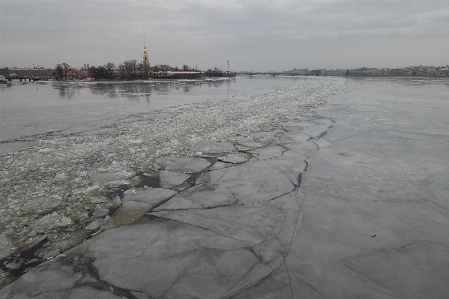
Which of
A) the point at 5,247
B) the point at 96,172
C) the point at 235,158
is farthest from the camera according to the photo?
the point at 235,158

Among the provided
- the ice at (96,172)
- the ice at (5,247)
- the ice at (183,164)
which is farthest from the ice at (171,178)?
the ice at (5,247)

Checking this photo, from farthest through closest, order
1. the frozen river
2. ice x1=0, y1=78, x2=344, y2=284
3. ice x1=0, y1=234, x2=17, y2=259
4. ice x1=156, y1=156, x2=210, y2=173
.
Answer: ice x1=156, y1=156, x2=210, y2=173 < ice x1=0, y1=78, x2=344, y2=284 < ice x1=0, y1=234, x2=17, y2=259 < the frozen river

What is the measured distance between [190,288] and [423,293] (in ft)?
6.58

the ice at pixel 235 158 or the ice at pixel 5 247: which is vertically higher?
the ice at pixel 235 158

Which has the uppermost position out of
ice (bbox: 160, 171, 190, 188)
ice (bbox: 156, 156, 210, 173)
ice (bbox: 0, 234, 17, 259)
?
ice (bbox: 156, 156, 210, 173)

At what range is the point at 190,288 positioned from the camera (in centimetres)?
241

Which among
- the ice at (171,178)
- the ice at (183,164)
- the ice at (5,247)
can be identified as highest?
the ice at (183,164)

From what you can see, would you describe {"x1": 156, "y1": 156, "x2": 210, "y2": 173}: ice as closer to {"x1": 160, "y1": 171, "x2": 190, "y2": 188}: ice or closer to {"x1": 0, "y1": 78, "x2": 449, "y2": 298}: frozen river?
{"x1": 0, "y1": 78, "x2": 449, "y2": 298}: frozen river

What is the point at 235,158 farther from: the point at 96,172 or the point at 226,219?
the point at 96,172

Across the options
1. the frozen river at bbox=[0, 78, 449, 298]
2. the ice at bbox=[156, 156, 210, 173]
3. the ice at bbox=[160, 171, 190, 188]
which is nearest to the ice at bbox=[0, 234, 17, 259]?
the frozen river at bbox=[0, 78, 449, 298]

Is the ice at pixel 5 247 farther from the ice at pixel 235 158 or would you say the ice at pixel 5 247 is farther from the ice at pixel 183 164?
the ice at pixel 235 158

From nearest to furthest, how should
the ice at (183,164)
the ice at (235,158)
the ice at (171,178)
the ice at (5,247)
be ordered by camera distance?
the ice at (5,247) < the ice at (171,178) < the ice at (183,164) < the ice at (235,158)

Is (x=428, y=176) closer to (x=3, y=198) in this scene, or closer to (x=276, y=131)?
(x=276, y=131)

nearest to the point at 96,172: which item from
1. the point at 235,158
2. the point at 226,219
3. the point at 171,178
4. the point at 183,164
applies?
the point at 171,178
